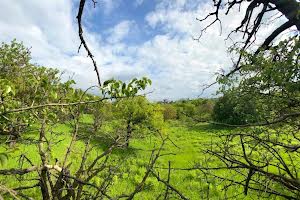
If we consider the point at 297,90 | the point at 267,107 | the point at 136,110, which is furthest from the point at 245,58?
the point at 136,110

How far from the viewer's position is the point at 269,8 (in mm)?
5254

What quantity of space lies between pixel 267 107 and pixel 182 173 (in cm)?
1750

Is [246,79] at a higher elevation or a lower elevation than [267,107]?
higher

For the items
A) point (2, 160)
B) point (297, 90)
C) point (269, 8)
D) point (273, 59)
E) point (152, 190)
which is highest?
point (269, 8)

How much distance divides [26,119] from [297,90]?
13.9 ft

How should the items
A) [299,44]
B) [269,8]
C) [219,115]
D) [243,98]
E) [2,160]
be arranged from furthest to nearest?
[219,115] → [243,98] → [299,44] → [269,8] → [2,160]

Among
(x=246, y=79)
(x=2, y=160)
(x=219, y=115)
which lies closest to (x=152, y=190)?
(x=246, y=79)

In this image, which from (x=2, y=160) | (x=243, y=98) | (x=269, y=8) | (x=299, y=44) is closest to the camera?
(x=2, y=160)

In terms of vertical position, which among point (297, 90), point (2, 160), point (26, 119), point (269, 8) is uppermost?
point (269, 8)

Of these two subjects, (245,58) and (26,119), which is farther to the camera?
(245,58)

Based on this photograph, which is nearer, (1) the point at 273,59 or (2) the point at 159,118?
(1) the point at 273,59

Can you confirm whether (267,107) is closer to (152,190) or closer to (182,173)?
(152,190)

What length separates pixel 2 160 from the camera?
58.7 inches

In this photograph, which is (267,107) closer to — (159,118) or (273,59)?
(273,59)
